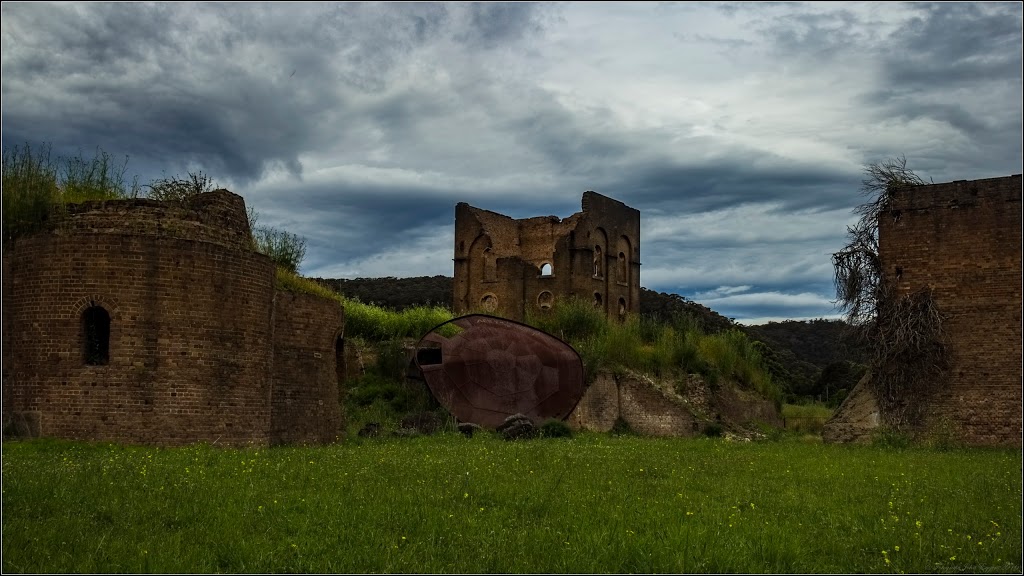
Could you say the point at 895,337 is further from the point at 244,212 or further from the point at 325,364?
the point at 244,212

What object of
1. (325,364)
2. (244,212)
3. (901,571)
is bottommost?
(901,571)

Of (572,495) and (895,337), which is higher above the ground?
(895,337)

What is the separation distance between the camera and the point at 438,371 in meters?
20.5

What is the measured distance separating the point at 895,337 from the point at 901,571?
11.6 m

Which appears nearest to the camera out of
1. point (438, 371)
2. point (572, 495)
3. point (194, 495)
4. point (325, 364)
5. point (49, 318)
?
point (194, 495)

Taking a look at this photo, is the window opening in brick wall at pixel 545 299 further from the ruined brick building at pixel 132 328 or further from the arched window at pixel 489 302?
the ruined brick building at pixel 132 328

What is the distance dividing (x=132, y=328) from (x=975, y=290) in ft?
48.1

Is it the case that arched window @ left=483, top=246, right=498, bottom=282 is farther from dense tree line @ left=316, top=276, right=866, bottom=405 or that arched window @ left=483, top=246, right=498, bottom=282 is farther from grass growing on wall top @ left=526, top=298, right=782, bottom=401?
grass growing on wall top @ left=526, top=298, right=782, bottom=401

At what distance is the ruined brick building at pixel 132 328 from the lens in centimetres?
1308

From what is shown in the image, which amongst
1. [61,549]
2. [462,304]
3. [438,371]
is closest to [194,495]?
[61,549]

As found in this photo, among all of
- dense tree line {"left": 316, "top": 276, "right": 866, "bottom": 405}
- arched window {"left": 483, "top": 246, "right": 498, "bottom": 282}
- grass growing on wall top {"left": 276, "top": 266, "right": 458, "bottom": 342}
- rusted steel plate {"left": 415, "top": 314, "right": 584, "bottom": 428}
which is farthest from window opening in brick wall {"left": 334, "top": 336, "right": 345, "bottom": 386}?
dense tree line {"left": 316, "top": 276, "right": 866, "bottom": 405}

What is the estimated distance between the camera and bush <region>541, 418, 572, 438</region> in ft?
63.3

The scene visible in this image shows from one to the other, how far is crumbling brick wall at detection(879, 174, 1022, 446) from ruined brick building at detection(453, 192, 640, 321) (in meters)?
20.7

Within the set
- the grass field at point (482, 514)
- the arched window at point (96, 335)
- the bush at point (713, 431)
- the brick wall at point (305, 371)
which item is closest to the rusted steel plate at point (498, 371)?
the brick wall at point (305, 371)
